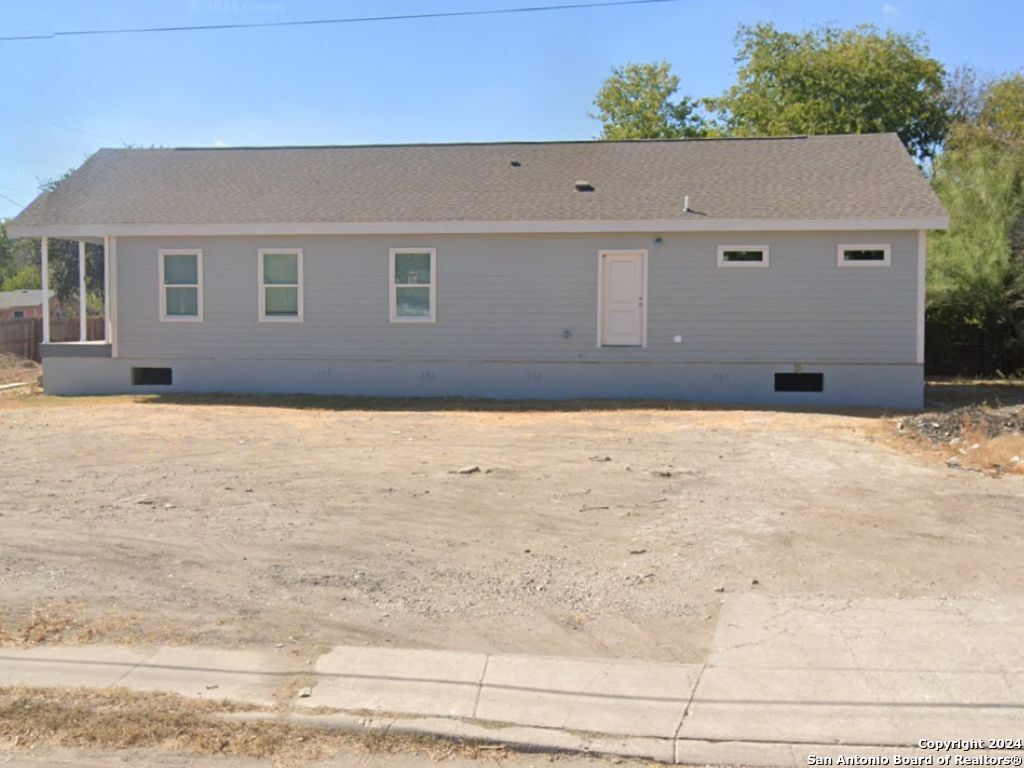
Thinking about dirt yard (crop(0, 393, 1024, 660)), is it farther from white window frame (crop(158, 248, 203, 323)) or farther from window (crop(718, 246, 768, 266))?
white window frame (crop(158, 248, 203, 323))

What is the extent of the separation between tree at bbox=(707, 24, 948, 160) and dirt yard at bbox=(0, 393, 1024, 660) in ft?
101

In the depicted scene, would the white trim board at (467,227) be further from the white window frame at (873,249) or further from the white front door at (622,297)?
the white front door at (622,297)

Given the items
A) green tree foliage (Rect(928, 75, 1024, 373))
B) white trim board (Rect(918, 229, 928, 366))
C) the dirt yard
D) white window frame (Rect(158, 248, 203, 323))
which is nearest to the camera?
Result: the dirt yard

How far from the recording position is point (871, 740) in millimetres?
4633

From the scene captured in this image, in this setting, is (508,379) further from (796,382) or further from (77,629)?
(77,629)

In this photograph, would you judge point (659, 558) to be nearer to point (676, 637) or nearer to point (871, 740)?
point (676, 637)

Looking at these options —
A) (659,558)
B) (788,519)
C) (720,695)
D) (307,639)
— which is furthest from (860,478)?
(307,639)

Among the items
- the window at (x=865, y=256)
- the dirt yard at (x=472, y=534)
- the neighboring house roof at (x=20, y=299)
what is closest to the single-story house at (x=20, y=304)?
the neighboring house roof at (x=20, y=299)

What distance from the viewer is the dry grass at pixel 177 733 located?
4609 mm

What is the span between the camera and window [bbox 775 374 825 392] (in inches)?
728

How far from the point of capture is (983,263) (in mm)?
23500

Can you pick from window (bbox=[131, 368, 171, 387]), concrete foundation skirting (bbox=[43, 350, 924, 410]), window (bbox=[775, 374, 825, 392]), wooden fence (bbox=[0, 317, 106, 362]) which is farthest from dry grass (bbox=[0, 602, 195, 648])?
wooden fence (bbox=[0, 317, 106, 362])

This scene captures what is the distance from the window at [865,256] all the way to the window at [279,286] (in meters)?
10.3

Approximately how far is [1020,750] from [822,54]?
4269 cm
